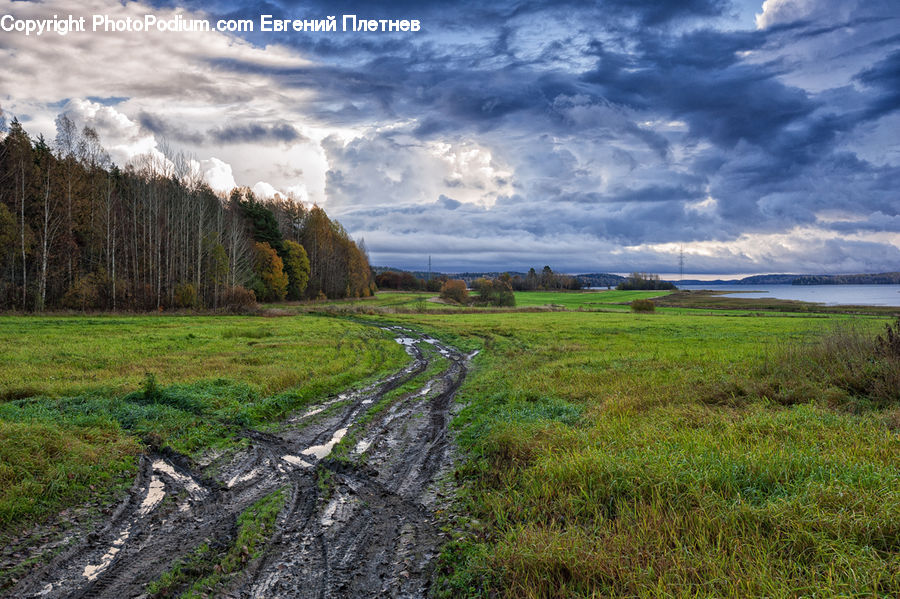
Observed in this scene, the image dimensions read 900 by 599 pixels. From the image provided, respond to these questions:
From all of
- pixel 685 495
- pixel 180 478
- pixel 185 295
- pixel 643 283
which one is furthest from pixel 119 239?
pixel 643 283

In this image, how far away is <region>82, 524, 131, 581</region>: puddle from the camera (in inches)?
199

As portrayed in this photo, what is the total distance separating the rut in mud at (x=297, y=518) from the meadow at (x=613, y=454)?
60 cm

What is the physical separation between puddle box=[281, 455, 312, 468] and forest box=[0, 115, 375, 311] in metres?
47.1

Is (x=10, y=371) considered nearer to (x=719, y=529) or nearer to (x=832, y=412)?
(x=719, y=529)

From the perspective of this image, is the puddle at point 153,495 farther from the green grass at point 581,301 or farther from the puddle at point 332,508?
the green grass at point 581,301

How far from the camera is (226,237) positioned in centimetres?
6512

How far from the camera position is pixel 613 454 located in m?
7.28

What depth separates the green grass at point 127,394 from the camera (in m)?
7.40

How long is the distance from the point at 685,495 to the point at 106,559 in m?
7.28

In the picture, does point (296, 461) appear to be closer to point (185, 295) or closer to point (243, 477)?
point (243, 477)

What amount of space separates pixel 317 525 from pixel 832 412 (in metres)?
10.6

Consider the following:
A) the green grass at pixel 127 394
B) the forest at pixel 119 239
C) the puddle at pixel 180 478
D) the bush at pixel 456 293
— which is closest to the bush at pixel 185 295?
the forest at pixel 119 239

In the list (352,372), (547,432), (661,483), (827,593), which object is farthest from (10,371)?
(827,593)

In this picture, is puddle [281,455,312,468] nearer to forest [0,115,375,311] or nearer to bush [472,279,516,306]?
forest [0,115,375,311]
